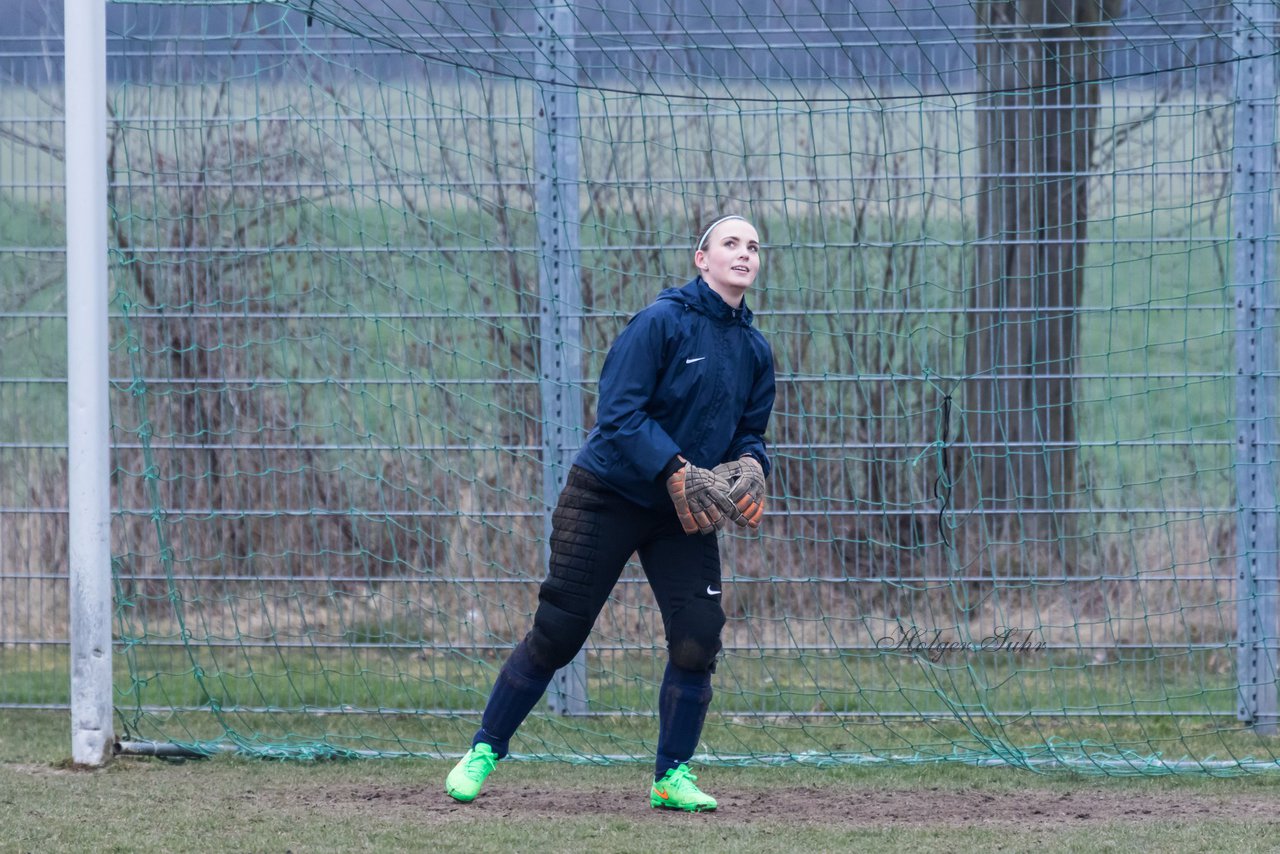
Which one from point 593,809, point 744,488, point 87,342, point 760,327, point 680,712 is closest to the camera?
point 744,488

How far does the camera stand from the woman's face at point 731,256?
173 inches

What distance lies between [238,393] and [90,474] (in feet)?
3.62

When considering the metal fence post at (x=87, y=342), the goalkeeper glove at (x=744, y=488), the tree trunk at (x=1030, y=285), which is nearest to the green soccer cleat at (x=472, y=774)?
the goalkeeper glove at (x=744, y=488)

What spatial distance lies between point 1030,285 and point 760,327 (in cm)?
110

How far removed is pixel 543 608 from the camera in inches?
175

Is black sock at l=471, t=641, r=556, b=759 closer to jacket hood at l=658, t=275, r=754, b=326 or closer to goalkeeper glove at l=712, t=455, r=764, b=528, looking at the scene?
goalkeeper glove at l=712, t=455, r=764, b=528

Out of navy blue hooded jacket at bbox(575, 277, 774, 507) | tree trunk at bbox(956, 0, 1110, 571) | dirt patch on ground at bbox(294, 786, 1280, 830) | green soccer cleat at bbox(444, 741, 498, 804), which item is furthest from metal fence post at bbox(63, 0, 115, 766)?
tree trunk at bbox(956, 0, 1110, 571)

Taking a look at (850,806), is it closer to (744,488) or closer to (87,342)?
(744,488)

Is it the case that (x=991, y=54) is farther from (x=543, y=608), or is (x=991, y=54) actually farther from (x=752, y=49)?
(x=543, y=608)

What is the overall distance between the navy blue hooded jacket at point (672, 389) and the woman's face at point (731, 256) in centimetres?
5

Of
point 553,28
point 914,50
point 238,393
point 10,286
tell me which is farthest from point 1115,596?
point 10,286

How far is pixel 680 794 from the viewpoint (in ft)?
14.9

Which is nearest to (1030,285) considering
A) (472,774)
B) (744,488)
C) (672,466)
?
(744,488)

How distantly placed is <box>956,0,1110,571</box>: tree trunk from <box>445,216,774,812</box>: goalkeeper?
167 centimetres
